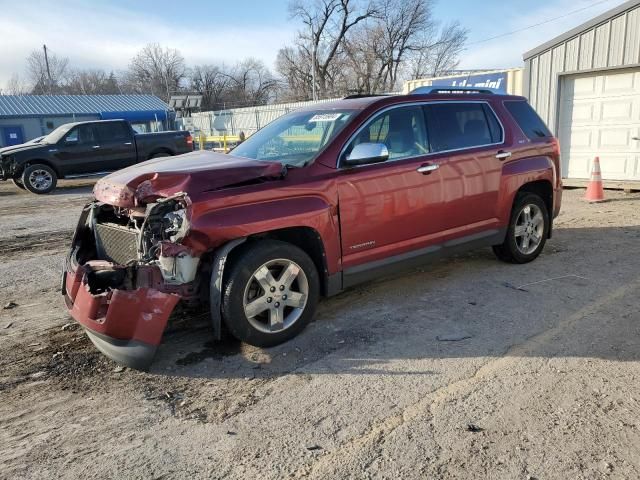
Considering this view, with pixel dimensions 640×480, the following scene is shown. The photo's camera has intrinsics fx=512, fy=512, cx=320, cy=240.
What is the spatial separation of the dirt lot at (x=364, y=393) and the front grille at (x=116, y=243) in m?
0.72

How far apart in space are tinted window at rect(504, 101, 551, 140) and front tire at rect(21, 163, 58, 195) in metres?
13.1

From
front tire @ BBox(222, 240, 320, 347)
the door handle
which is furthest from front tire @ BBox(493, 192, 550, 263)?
front tire @ BBox(222, 240, 320, 347)

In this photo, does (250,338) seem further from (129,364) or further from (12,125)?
(12,125)

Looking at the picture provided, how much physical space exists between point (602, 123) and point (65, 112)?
125 feet

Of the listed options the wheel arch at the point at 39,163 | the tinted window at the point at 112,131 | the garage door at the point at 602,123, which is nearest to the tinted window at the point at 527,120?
the garage door at the point at 602,123

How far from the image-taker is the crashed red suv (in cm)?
351

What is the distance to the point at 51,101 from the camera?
40375 mm

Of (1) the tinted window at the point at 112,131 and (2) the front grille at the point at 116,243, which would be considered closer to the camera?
(2) the front grille at the point at 116,243

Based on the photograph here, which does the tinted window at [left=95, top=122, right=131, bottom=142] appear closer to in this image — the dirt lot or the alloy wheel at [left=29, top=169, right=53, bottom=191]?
the alloy wheel at [left=29, top=169, right=53, bottom=191]

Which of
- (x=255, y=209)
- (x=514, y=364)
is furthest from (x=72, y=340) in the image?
(x=514, y=364)

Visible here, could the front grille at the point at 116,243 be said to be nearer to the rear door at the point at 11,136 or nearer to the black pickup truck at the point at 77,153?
the black pickup truck at the point at 77,153

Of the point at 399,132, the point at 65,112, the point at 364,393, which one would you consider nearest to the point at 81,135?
the point at 399,132

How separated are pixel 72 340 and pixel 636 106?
1154 centimetres

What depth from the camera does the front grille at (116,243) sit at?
12.7 feet
